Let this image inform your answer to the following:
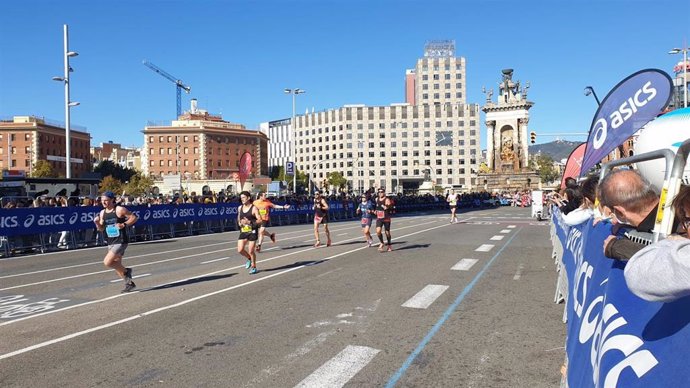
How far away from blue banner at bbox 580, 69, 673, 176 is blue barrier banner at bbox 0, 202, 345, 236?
1721 centimetres

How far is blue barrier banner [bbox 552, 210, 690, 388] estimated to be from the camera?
192 centimetres

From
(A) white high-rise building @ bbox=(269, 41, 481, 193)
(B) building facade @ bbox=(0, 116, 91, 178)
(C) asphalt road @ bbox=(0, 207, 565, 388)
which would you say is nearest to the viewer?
(C) asphalt road @ bbox=(0, 207, 565, 388)

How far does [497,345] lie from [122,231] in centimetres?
701

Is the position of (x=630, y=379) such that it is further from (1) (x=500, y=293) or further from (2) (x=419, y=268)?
(2) (x=419, y=268)

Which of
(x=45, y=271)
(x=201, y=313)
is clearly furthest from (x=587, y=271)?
(x=45, y=271)

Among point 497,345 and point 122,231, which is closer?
point 497,345

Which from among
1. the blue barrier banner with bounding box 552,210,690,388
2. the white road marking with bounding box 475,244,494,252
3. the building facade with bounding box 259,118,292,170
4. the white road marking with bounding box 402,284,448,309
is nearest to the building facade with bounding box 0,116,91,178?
the building facade with bounding box 259,118,292,170

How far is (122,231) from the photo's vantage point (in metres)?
9.27

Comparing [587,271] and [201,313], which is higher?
[587,271]

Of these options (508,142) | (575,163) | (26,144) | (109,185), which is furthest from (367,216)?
(26,144)

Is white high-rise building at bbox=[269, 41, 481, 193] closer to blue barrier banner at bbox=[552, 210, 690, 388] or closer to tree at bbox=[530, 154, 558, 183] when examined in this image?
tree at bbox=[530, 154, 558, 183]


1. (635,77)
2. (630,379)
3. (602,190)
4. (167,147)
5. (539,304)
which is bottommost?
(539,304)

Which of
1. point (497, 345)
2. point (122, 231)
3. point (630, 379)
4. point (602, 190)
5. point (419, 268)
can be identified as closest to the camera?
point (630, 379)

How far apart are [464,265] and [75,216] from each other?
14269 millimetres
